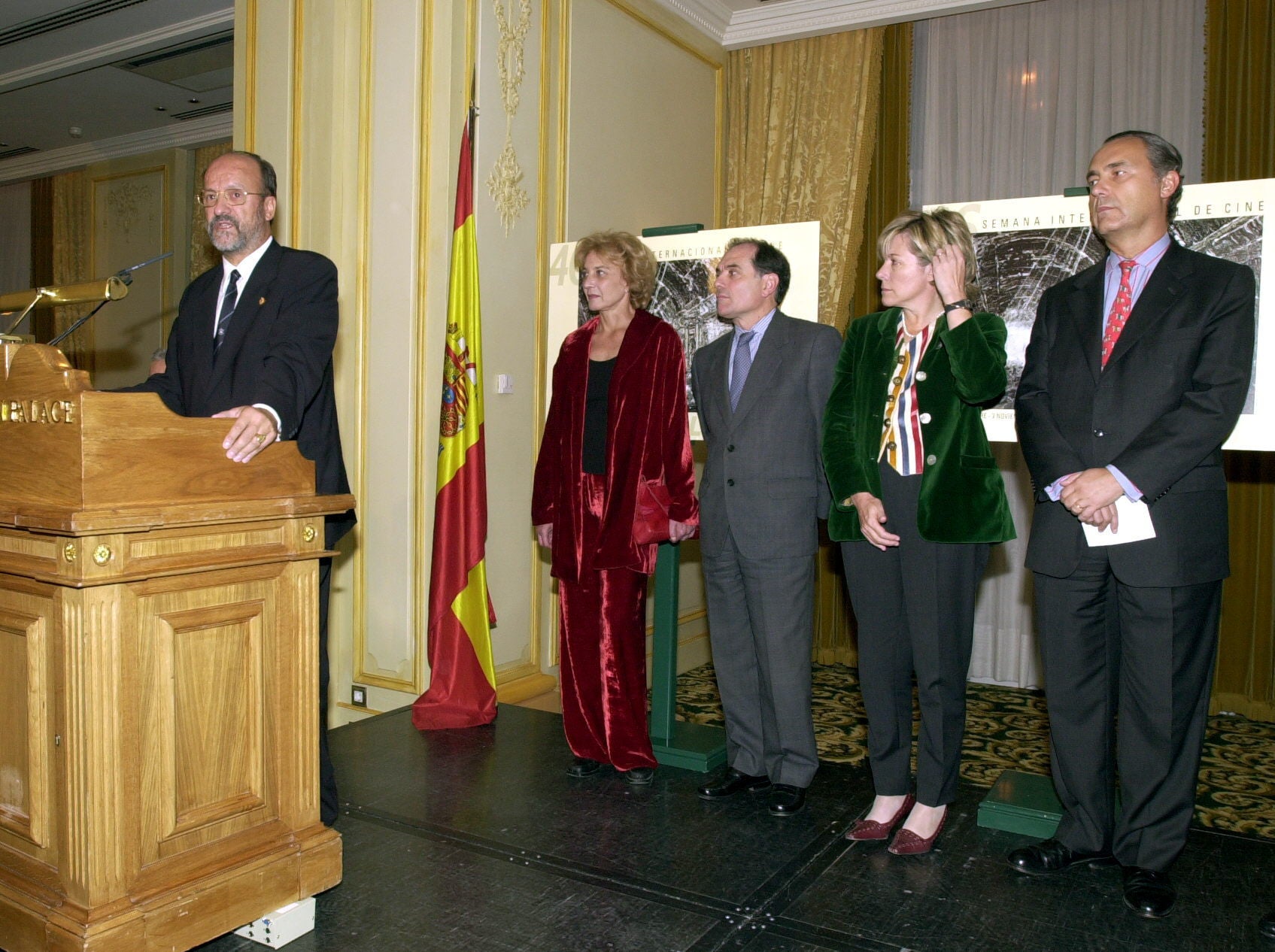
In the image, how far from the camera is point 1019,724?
458cm

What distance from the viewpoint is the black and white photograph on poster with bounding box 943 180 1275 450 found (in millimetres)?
2854

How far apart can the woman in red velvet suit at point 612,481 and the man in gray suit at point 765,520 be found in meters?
0.17

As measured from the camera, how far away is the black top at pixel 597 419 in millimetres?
3336

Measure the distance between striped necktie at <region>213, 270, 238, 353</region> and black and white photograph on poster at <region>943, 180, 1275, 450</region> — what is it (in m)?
1.95

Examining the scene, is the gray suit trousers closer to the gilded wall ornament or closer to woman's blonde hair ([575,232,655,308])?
woman's blonde hair ([575,232,655,308])

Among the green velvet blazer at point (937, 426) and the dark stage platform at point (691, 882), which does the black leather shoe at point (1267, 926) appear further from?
the green velvet blazer at point (937, 426)

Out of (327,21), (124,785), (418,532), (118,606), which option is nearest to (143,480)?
(118,606)

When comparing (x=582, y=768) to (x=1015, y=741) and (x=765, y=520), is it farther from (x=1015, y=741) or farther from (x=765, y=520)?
(x=1015, y=741)

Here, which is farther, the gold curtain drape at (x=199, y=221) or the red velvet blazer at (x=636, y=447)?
the gold curtain drape at (x=199, y=221)

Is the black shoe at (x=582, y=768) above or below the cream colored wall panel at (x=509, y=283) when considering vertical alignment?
below

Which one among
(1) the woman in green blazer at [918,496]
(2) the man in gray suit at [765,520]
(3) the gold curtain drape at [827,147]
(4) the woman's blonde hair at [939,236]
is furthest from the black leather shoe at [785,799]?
(3) the gold curtain drape at [827,147]

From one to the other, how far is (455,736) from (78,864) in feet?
6.55

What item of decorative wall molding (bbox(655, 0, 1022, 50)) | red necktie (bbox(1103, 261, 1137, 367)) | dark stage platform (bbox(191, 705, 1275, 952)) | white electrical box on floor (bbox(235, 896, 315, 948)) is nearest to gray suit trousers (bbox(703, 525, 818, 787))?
dark stage platform (bbox(191, 705, 1275, 952))

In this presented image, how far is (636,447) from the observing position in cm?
327
